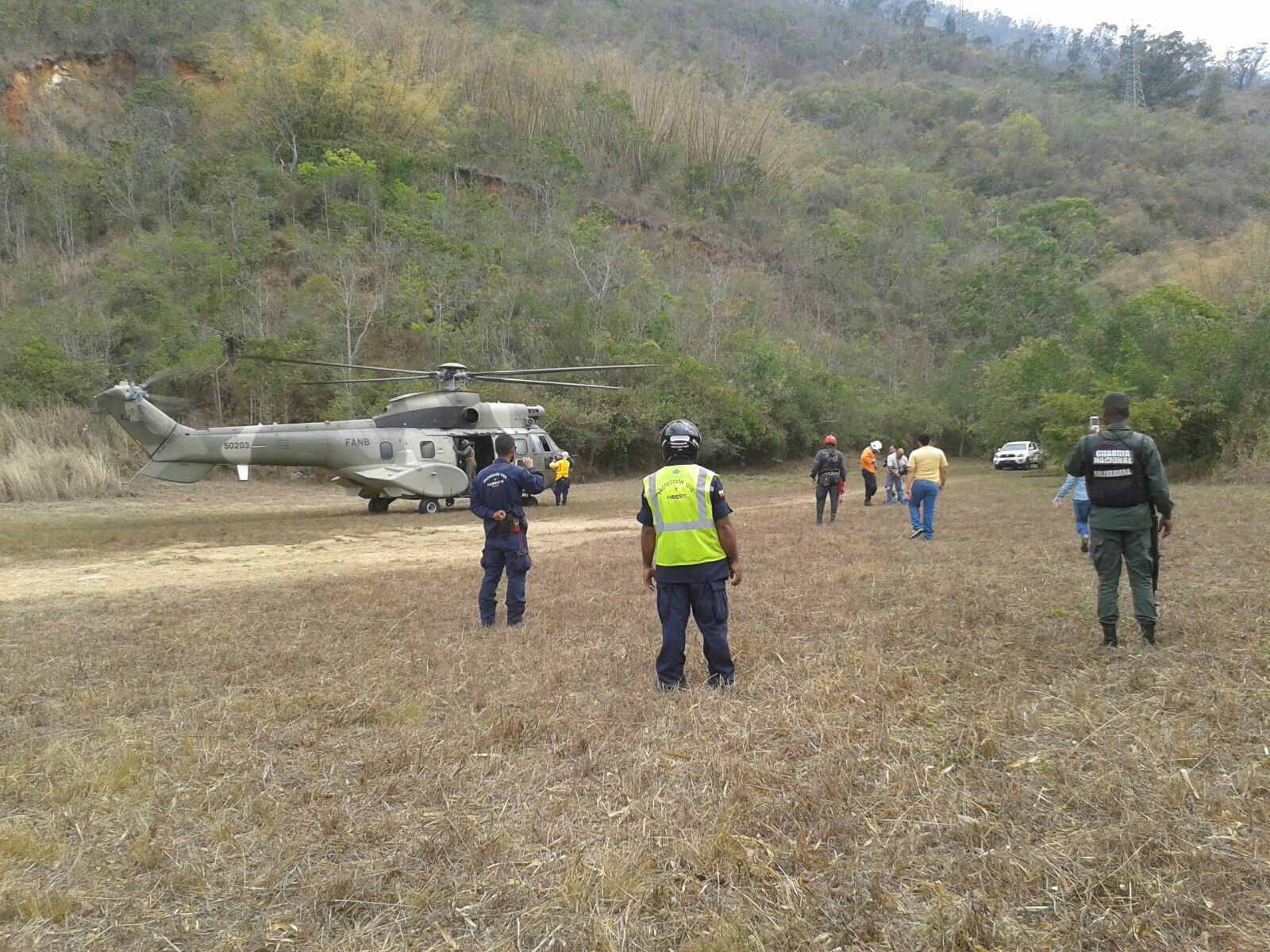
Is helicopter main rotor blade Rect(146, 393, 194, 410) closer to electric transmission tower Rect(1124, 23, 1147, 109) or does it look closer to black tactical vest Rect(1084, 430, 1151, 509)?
black tactical vest Rect(1084, 430, 1151, 509)

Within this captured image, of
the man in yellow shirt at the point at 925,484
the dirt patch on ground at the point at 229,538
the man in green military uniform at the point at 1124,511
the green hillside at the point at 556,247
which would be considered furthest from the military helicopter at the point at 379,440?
the man in green military uniform at the point at 1124,511

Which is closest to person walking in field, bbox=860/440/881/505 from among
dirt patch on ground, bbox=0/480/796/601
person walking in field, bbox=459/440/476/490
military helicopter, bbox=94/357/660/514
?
dirt patch on ground, bbox=0/480/796/601

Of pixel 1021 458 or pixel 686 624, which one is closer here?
pixel 686 624

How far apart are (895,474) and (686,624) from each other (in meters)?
13.1

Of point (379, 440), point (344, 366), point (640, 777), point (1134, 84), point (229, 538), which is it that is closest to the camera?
point (640, 777)

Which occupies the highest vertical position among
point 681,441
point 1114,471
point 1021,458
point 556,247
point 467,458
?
point 556,247

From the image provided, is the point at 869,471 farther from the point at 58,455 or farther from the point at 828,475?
the point at 58,455

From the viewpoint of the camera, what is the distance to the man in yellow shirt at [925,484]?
412 inches

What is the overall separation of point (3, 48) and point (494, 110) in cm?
2313

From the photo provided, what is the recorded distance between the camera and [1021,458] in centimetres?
3238

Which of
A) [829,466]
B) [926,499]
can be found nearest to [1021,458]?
[829,466]

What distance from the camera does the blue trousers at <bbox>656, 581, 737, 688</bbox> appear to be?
4379 mm

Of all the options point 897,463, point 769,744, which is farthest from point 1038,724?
point 897,463

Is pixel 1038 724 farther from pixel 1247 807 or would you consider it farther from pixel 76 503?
pixel 76 503
